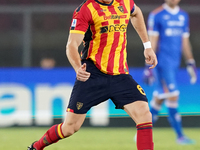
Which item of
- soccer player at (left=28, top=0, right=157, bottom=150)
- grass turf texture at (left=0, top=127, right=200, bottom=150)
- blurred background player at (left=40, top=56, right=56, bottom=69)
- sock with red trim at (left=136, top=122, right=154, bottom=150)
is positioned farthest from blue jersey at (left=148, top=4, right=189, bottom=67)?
blurred background player at (left=40, top=56, right=56, bottom=69)

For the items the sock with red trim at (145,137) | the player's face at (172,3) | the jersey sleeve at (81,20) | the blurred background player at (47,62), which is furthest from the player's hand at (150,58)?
the blurred background player at (47,62)

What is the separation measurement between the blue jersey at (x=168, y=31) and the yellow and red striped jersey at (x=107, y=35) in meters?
2.64

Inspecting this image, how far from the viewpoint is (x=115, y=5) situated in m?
4.60

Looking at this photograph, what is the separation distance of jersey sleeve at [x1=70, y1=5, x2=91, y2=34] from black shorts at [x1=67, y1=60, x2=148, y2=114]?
0.49 meters

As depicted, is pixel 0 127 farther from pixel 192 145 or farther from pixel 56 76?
pixel 192 145

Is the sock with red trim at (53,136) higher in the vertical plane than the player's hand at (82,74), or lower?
lower

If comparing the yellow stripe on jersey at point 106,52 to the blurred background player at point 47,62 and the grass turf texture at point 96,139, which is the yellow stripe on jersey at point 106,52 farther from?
the blurred background player at point 47,62

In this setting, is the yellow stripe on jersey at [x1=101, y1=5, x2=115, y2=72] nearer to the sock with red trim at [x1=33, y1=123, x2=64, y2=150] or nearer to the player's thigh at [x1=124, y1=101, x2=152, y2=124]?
the player's thigh at [x1=124, y1=101, x2=152, y2=124]

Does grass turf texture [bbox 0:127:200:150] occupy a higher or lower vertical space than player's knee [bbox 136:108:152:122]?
lower

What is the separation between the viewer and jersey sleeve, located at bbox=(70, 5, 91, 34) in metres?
4.34

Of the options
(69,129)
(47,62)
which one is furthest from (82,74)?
(47,62)

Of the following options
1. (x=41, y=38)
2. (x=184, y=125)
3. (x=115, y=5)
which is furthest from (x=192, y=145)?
(x=41, y=38)

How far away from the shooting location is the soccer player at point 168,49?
7129 millimetres

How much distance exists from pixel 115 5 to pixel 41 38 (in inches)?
284
